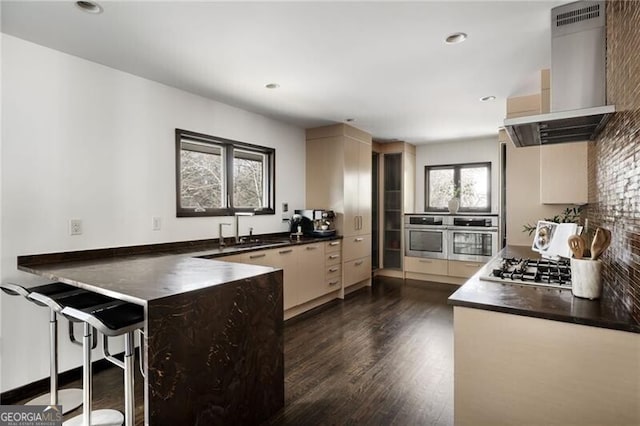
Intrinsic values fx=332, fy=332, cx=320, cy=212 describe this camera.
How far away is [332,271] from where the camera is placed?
4.39 m

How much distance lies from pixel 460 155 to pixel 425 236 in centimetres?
158

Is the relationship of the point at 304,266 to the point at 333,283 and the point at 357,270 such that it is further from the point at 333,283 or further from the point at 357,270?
the point at 357,270

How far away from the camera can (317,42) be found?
7.43 feet

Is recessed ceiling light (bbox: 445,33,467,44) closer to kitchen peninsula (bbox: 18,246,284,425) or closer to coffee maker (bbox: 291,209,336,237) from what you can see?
kitchen peninsula (bbox: 18,246,284,425)

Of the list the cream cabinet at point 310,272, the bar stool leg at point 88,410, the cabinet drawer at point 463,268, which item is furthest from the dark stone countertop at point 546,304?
the cabinet drawer at point 463,268

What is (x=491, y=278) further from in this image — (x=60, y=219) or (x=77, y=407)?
(x=60, y=219)

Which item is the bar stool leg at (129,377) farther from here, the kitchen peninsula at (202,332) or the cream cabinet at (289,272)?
the cream cabinet at (289,272)

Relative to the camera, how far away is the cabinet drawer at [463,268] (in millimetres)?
5094

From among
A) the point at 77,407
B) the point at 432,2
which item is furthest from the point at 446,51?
the point at 77,407

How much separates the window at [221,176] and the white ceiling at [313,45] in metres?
0.53

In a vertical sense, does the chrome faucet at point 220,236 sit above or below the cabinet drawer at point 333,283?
above

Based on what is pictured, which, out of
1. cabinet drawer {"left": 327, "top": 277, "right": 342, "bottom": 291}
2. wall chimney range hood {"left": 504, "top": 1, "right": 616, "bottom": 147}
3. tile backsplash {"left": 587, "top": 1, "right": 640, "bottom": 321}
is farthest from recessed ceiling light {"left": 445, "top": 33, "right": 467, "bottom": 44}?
cabinet drawer {"left": 327, "top": 277, "right": 342, "bottom": 291}

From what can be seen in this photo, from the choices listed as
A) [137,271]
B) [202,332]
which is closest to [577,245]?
[202,332]

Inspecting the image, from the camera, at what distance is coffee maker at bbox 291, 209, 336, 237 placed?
4383mm
